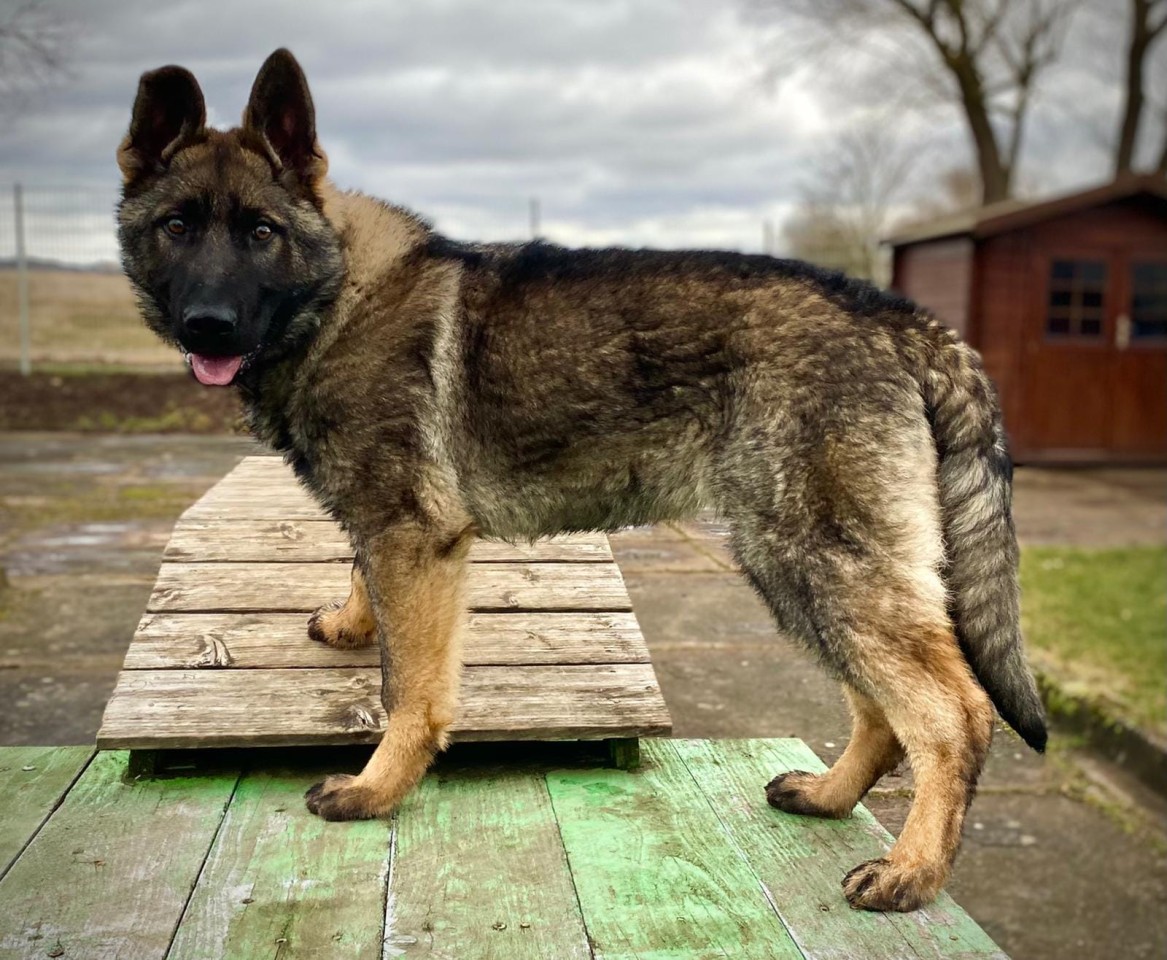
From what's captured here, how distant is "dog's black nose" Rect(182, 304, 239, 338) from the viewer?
2.70 meters

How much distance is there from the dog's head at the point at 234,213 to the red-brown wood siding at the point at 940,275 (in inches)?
475

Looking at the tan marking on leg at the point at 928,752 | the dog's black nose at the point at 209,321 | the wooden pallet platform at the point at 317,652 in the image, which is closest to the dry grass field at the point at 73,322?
the wooden pallet platform at the point at 317,652

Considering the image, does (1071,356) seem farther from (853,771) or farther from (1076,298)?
(853,771)

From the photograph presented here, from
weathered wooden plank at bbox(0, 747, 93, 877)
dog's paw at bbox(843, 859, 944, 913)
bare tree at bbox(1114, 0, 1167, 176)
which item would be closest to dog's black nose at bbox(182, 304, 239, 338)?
weathered wooden plank at bbox(0, 747, 93, 877)

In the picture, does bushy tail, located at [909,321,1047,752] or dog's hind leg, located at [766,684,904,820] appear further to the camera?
dog's hind leg, located at [766,684,904,820]

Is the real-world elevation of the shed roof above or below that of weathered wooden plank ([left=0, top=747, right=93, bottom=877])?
above

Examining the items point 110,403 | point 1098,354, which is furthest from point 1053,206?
point 110,403

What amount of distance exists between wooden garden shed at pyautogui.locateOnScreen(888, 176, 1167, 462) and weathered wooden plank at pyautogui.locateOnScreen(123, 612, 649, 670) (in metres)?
12.1

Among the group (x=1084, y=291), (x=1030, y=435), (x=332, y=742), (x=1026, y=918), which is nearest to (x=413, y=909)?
(x=332, y=742)

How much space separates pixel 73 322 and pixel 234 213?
11.3 metres

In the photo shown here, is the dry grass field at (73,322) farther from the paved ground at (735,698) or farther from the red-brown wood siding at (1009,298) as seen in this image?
the red-brown wood siding at (1009,298)

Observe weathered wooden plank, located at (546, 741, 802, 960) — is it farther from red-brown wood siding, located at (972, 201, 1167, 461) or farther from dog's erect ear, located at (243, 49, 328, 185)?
red-brown wood siding, located at (972, 201, 1167, 461)

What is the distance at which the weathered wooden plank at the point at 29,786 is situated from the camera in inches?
105

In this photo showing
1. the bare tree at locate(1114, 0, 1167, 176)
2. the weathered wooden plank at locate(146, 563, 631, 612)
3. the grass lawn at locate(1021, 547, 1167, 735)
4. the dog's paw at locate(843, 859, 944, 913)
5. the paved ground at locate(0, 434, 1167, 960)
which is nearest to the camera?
the dog's paw at locate(843, 859, 944, 913)
